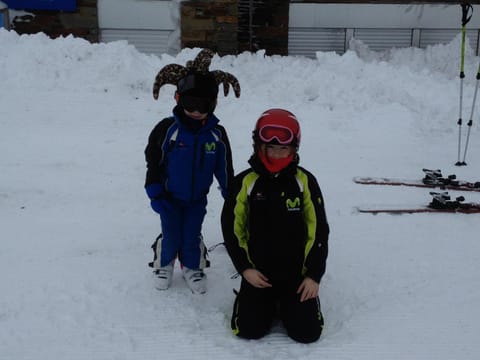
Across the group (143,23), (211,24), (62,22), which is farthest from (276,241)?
(62,22)

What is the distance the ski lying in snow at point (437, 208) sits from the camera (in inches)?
232

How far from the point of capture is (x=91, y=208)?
5.86 metres

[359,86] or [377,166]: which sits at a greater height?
[359,86]

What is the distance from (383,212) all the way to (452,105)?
4.84 m

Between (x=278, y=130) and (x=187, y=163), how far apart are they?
823 mm

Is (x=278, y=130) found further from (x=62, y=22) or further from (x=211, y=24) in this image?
(x=62, y=22)

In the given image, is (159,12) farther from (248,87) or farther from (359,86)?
(359,86)

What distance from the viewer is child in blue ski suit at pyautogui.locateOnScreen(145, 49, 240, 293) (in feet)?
12.7

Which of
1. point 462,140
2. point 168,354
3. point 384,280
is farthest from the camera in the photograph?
point 462,140

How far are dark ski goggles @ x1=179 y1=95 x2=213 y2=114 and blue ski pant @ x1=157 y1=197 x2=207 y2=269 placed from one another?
733 millimetres

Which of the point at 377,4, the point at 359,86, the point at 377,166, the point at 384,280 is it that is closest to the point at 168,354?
the point at 384,280

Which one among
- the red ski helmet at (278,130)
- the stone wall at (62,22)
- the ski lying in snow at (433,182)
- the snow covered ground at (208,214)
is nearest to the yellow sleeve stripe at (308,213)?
the red ski helmet at (278,130)

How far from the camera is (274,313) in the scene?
3752 millimetres

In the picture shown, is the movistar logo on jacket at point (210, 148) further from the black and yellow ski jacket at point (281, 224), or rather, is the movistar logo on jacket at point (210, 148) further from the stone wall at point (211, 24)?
the stone wall at point (211, 24)
